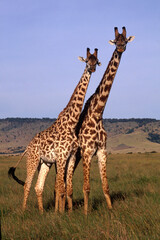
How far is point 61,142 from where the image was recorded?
7.08 m

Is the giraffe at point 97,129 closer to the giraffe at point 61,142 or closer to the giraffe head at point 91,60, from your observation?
the giraffe at point 61,142

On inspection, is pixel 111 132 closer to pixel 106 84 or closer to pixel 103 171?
pixel 106 84

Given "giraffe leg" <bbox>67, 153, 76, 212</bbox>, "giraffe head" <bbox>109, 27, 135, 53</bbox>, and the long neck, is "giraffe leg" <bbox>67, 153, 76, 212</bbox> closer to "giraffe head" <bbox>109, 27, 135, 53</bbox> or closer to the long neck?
the long neck

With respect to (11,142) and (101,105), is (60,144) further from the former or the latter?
(11,142)

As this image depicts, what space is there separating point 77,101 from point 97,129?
30.3 inches

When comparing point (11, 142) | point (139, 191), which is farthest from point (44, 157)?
point (11, 142)

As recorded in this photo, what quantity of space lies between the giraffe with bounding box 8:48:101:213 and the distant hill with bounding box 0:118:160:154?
9283cm

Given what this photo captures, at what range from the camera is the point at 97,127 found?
717 centimetres

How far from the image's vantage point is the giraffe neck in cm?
719

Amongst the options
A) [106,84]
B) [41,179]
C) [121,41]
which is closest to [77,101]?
[106,84]

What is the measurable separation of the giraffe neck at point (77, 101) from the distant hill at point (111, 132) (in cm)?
9314

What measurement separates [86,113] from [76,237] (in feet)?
10.8

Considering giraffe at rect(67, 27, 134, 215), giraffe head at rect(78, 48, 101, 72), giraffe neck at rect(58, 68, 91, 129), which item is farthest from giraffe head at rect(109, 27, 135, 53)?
giraffe neck at rect(58, 68, 91, 129)

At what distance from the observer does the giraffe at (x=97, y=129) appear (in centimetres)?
688
